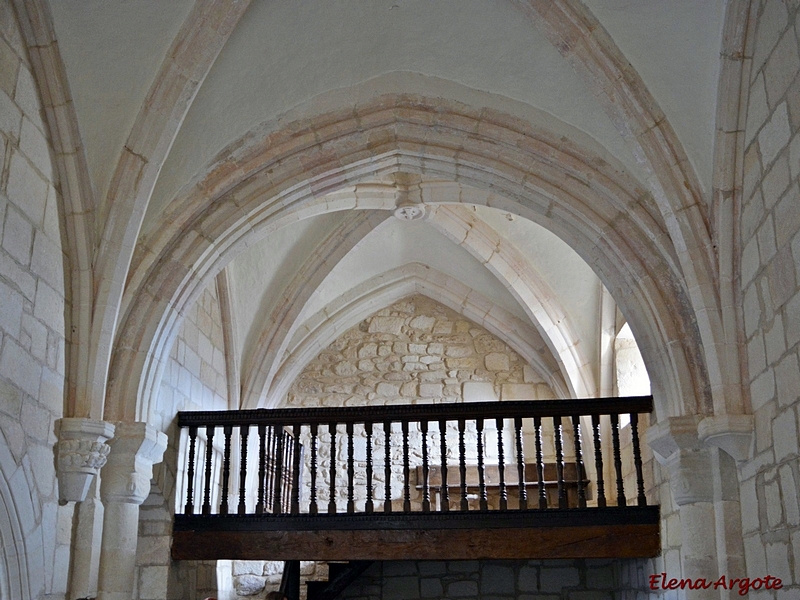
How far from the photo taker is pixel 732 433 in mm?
4184

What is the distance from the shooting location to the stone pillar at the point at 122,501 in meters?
4.96

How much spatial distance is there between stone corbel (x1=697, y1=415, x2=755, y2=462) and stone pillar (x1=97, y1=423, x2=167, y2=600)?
10.2ft

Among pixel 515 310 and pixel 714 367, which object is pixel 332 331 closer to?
pixel 515 310

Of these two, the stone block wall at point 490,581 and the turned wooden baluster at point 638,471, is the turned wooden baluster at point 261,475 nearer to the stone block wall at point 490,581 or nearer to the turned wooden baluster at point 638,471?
the stone block wall at point 490,581

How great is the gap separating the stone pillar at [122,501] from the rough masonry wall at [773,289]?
10.9 ft

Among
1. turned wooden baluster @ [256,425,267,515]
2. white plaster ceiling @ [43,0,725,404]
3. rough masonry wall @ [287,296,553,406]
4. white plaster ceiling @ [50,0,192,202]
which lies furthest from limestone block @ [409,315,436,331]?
white plaster ceiling @ [50,0,192,202]

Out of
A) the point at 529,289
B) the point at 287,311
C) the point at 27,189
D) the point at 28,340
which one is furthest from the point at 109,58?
the point at 529,289

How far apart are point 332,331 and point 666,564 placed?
4.46m

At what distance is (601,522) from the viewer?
539cm

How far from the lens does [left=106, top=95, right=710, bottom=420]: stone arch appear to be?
5098 mm

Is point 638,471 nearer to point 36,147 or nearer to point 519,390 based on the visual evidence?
point 519,390

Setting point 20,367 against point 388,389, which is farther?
point 388,389

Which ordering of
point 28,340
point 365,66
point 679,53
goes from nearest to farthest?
point 28,340 → point 679,53 → point 365,66
